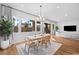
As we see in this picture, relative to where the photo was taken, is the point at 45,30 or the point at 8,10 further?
the point at 45,30

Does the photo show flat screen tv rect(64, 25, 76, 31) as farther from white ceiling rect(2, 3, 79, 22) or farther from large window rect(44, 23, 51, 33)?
Result: large window rect(44, 23, 51, 33)

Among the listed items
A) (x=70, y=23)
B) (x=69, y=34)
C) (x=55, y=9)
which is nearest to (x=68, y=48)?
(x=69, y=34)

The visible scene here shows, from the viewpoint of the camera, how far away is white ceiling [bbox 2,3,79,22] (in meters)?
2.40

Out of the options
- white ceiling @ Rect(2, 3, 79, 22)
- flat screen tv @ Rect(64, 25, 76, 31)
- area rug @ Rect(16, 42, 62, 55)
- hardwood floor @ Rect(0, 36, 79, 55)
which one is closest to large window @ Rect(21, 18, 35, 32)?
white ceiling @ Rect(2, 3, 79, 22)

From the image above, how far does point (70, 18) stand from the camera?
241 centimetres

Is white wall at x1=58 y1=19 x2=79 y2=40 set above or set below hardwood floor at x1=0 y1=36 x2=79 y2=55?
above

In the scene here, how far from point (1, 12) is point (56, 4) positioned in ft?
3.73

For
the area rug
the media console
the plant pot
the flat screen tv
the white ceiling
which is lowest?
the area rug

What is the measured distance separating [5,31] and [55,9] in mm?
1142

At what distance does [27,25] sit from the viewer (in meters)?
2.44

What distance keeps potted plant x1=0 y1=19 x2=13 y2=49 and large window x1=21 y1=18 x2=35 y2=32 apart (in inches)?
9.7

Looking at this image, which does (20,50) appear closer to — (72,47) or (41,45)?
(41,45)
